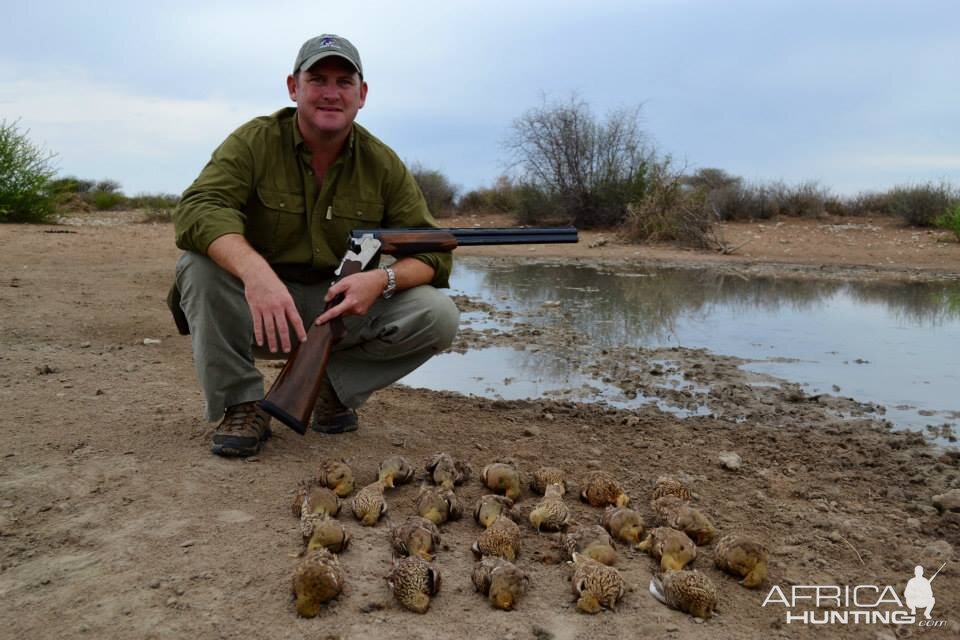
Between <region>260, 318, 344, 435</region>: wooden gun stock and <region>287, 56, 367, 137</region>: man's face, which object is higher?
<region>287, 56, 367, 137</region>: man's face

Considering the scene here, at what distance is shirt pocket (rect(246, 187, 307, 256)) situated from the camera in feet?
13.3

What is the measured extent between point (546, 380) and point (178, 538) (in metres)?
3.18

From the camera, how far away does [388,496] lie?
345 centimetres

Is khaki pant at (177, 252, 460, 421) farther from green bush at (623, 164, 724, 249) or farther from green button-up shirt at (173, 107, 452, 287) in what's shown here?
green bush at (623, 164, 724, 249)

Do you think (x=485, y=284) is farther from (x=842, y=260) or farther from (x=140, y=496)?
(x=140, y=496)

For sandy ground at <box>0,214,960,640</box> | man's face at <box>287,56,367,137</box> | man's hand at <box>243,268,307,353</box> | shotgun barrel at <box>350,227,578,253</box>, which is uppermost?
man's face at <box>287,56,367,137</box>

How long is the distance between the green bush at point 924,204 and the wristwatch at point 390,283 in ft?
65.0

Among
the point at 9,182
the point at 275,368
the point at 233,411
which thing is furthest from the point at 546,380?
the point at 9,182

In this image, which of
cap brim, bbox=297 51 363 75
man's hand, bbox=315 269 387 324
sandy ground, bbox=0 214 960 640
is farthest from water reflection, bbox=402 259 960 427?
cap brim, bbox=297 51 363 75

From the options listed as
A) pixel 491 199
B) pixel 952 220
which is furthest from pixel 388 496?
pixel 491 199

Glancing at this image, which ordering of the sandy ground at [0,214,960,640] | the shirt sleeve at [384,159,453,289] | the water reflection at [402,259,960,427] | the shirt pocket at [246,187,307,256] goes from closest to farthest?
the sandy ground at [0,214,960,640]
the shirt pocket at [246,187,307,256]
the shirt sleeve at [384,159,453,289]
the water reflection at [402,259,960,427]

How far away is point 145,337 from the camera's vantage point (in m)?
6.42

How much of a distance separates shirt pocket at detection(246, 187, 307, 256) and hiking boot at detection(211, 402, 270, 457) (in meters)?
0.82

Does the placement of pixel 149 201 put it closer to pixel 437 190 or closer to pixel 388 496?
pixel 437 190
